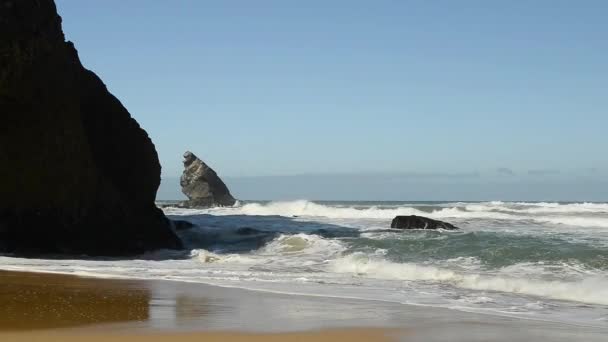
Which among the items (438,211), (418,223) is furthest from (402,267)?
(438,211)

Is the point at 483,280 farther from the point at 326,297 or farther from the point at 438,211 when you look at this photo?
the point at 438,211

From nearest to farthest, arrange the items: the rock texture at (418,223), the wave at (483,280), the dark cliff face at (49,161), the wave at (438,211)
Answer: the wave at (483,280) → the dark cliff face at (49,161) → the rock texture at (418,223) → the wave at (438,211)

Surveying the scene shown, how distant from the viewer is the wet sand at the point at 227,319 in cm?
782

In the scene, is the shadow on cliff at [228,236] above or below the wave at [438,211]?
below

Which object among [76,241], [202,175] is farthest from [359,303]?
[202,175]

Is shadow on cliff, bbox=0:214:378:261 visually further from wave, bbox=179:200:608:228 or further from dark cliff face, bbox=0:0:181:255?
wave, bbox=179:200:608:228

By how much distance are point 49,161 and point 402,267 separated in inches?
389

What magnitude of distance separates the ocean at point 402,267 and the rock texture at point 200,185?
103ft

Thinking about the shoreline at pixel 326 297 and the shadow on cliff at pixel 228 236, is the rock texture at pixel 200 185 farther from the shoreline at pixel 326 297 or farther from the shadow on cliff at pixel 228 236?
the shoreline at pixel 326 297

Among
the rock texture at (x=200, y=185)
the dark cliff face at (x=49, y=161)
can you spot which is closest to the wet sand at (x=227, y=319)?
the dark cliff face at (x=49, y=161)

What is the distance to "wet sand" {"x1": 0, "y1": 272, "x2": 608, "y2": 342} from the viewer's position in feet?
25.7

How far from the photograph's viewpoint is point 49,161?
1950cm

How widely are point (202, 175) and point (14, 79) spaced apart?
4007cm

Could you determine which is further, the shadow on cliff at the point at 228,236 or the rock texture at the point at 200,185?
the rock texture at the point at 200,185
